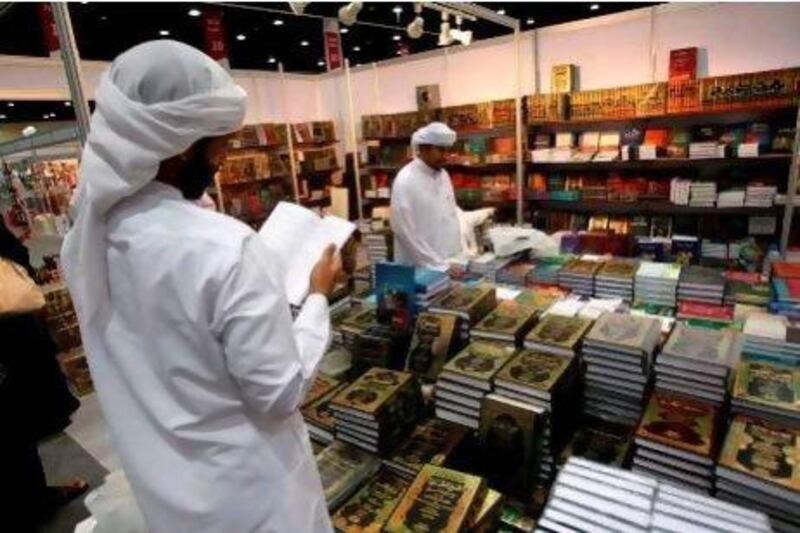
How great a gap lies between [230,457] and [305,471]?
20 centimetres

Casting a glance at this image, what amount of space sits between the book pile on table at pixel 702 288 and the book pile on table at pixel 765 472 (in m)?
0.96

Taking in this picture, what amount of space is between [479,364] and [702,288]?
1.14 m

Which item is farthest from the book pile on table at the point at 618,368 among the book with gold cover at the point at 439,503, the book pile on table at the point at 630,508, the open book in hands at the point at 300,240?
the open book in hands at the point at 300,240

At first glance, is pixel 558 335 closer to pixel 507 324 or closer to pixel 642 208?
pixel 507 324

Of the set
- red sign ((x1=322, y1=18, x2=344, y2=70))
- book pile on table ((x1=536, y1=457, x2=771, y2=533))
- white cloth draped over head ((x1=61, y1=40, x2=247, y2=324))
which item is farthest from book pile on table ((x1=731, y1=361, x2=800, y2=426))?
red sign ((x1=322, y1=18, x2=344, y2=70))

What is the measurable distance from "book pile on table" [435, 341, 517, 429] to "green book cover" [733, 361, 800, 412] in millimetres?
632

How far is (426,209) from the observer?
3.41 m

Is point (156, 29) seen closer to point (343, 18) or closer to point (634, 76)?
point (343, 18)

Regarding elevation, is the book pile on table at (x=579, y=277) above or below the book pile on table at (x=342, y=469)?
above

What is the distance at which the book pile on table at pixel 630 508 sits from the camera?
3.51 ft

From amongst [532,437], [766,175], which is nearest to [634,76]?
[766,175]

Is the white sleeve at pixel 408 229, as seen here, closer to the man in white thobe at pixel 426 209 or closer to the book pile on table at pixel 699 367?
the man in white thobe at pixel 426 209

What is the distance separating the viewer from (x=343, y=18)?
3227 millimetres

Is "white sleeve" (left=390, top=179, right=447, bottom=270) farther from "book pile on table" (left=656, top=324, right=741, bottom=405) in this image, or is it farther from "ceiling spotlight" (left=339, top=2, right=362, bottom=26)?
"book pile on table" (left=656, top=324, right=741, bottom=405)
